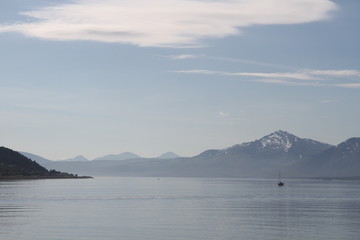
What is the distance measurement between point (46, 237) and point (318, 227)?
34890mm

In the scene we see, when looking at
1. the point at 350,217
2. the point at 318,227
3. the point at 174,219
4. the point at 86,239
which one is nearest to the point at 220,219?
the point at 174,219

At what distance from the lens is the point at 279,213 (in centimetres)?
10550

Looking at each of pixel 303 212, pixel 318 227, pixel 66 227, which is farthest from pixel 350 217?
pixel 66 227

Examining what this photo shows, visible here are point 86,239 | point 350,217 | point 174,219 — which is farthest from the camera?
point 350,217

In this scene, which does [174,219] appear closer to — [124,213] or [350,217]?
[124,213]

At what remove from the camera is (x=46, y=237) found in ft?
223

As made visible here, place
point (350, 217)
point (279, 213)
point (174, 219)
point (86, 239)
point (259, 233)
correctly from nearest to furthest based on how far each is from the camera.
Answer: point (86, 239)
point (259, 233)
point (174, 219)
point (350, 217)
point (279, 213)

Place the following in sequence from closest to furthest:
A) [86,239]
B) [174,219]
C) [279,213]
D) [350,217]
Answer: [86,239], [174,219], [350,217], [279,213]

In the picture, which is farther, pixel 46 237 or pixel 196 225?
pixel 196 225

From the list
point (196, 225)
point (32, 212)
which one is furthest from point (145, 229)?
point (32, 212)

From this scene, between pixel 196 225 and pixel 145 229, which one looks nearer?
pixel 145 229

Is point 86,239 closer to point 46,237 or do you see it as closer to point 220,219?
point 46,237

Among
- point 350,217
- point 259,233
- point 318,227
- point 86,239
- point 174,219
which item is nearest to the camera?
point 86,239

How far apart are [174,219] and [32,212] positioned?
24842 mm
